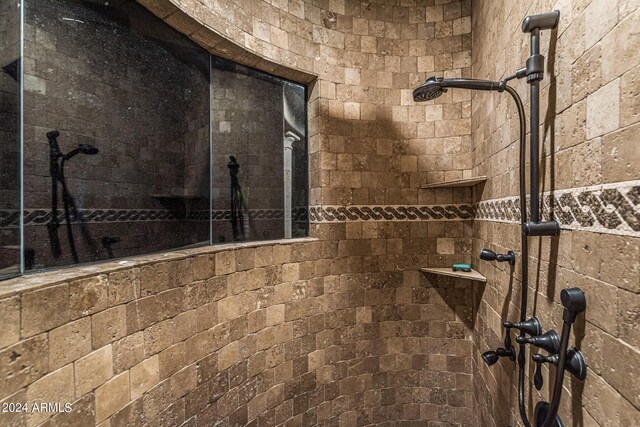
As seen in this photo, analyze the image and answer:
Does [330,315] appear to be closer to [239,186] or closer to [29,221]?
[239,186]

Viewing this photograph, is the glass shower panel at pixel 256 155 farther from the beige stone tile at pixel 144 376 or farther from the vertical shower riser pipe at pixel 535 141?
the vertical shower riser pipe at pixel 535 141

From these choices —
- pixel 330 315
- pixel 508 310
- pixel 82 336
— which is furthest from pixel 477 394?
pixel 82 336

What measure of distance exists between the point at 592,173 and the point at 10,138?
206cm

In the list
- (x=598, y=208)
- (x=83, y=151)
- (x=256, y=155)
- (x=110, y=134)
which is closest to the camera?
(x=598, y=208)

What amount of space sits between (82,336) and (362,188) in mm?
1811

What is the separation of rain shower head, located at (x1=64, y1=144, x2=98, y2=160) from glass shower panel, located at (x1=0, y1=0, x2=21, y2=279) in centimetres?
35

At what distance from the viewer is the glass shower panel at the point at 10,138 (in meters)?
1.10

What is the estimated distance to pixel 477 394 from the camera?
7.02 ft

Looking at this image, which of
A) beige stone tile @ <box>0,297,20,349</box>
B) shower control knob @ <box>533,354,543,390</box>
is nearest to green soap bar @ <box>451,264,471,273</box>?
shower control knob @ <box>533,354,543,390</box>

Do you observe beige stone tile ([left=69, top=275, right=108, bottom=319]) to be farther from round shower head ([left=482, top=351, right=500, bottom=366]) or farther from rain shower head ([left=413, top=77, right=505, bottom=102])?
round shower head ([left=482, top=351, right=500, bottom=366])

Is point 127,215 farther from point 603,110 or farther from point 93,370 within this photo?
point 603,110

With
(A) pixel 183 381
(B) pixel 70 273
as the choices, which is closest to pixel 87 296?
(B) pixel 70 273

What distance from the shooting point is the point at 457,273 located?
6.81 ft

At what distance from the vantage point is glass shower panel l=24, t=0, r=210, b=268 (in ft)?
4.90
